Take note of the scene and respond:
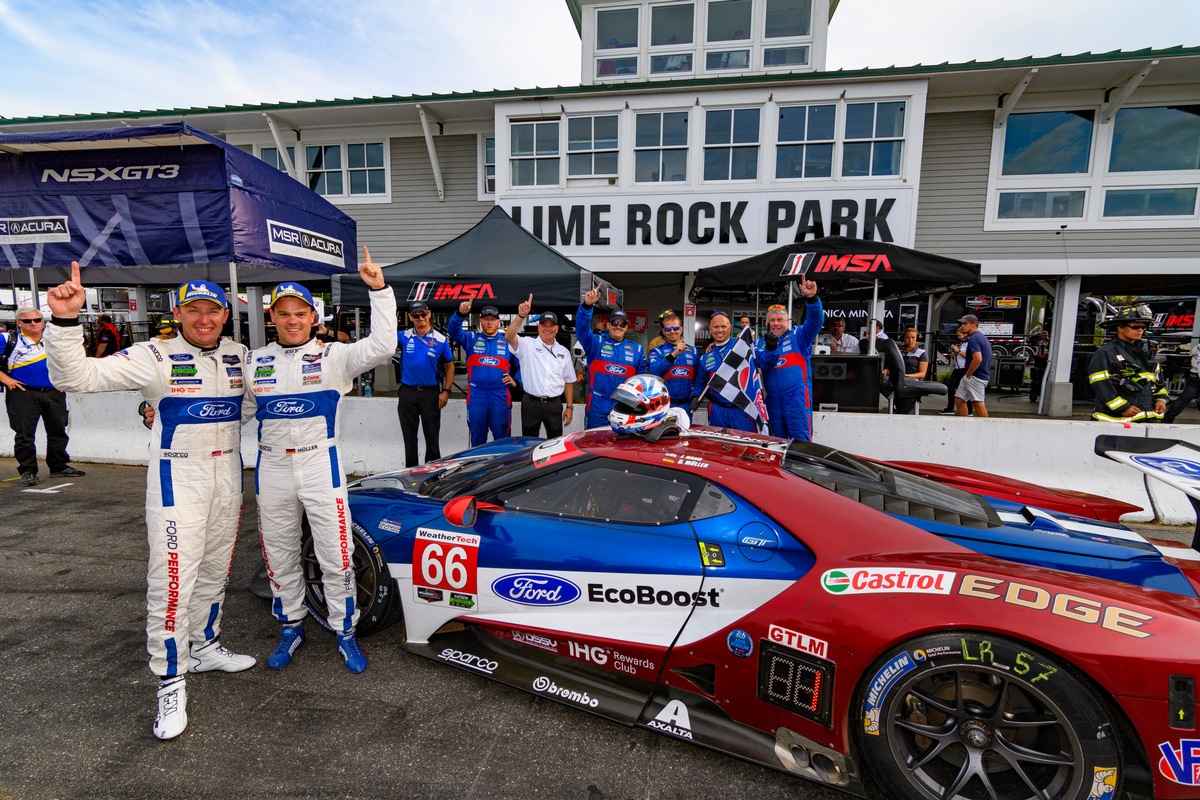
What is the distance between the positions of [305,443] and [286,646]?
3.35 ft

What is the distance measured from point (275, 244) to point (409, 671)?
4.48 metres

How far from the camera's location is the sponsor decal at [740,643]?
1922mm

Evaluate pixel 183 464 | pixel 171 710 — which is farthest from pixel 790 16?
pixel 171 710

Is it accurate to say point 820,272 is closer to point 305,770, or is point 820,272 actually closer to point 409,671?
point 409,671

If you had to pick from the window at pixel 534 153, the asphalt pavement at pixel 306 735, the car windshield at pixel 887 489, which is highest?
the window at pixel 534 153

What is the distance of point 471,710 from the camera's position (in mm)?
2312

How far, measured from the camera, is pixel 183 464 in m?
2.35

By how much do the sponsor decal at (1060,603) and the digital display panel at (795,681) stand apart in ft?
1.70

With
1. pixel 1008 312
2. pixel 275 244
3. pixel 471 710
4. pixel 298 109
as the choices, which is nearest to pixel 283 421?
pixel 471 710

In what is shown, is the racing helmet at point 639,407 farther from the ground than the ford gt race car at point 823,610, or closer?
farther from the ground

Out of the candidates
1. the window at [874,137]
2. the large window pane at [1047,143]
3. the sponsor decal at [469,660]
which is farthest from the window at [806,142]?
the sponsor decal at [469,660]

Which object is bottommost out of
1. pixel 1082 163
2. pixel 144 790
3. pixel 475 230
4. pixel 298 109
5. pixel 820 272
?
pixel 144 790

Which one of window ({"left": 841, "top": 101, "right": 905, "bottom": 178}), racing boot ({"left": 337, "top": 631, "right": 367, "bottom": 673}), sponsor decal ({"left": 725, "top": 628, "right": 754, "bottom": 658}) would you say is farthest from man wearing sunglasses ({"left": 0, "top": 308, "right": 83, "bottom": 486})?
window ({"left": 841, "top": 101, "right": 905, "bottom": 178})

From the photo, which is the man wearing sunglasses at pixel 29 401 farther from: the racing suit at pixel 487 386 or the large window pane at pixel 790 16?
the large window pane at pixel 790 16
